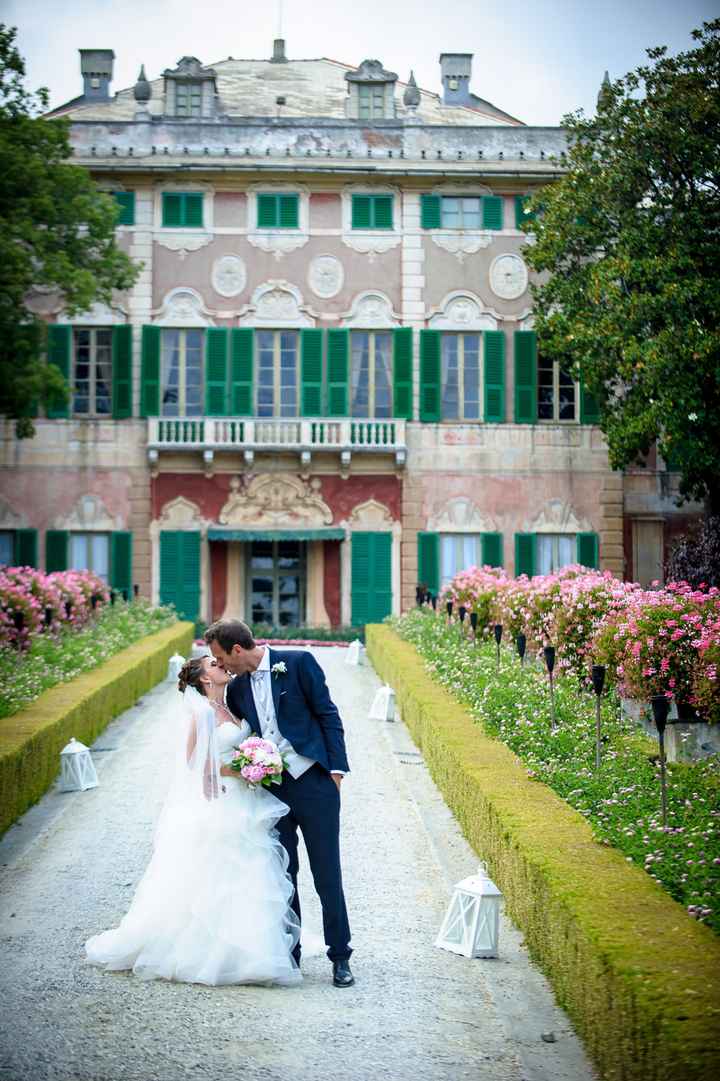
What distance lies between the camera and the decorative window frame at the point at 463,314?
24.0 meters

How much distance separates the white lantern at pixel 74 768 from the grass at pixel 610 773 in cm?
304

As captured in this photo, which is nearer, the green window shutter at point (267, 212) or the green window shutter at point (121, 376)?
the green window shutter at point (121, 376)

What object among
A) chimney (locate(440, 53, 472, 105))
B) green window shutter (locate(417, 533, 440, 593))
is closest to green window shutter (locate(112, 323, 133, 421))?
green window shutter (locate(417, 533, 440, 593))

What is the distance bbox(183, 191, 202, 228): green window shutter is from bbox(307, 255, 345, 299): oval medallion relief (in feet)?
7.48

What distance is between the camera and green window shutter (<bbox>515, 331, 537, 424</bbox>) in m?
23.8

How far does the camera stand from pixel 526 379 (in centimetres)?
2377

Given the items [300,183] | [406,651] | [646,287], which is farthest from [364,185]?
[406,651]

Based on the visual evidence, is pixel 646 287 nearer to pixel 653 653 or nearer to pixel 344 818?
pixel 653 653

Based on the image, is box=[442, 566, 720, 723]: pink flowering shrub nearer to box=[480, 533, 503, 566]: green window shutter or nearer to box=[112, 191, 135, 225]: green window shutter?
box=[480, 533, 503, 566]: green window shutter

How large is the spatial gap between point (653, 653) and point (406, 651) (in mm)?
6907

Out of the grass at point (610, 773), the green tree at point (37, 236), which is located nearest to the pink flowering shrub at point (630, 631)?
the grass at point (610, 773)

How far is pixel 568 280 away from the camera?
2078cm

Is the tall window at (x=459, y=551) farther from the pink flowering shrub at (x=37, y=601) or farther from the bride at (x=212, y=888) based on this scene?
the bride at (x=212, y=888)

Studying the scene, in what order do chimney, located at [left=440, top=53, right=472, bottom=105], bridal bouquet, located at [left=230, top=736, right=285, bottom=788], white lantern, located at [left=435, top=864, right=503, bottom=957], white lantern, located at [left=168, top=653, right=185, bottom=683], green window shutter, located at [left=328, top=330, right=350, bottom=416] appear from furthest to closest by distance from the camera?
1. chimney, located at [left=440, top=53, right=472, bottom=105]
2. green window shutter, located at [left=328, top=330, right=350, bottom=416]
3. white lantern, located at [left=168, top=653, right=185, bottom=683]
4. white lantern, located at [left=435, top=864, right=503, bottom=957]
5. bridal bouquet, located at [left=230, top=736, right=285, bottom=788]
